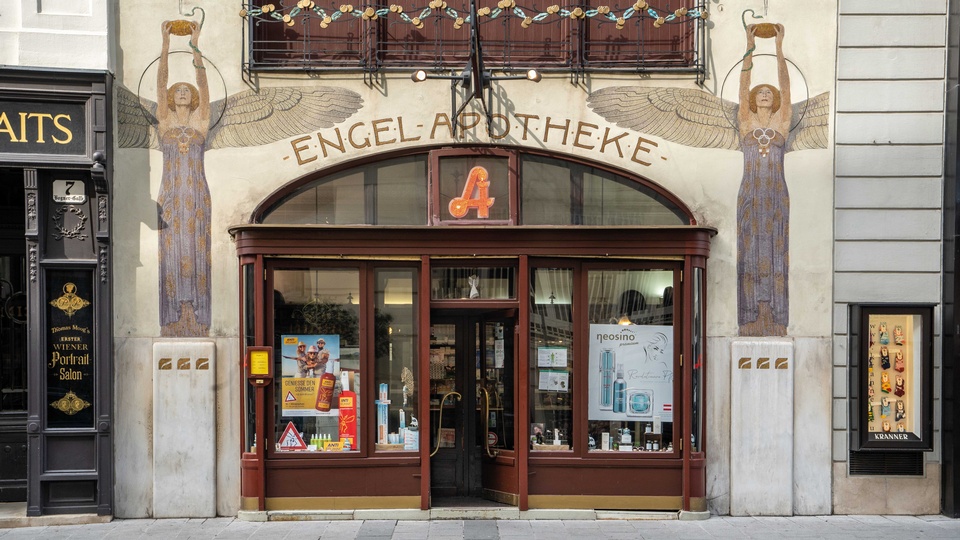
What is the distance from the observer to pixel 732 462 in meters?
10.2

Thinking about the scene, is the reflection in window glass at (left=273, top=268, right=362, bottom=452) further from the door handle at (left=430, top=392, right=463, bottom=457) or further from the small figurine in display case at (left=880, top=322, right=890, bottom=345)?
the small figurine in display case at (left=880, top=322, right=890, bottom=345)

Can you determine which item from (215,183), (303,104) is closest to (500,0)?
(303,104)

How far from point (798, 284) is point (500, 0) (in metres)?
4.80

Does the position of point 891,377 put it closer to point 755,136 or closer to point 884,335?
point 884,335

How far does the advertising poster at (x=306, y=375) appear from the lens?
400 inches

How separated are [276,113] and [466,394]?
4.06m

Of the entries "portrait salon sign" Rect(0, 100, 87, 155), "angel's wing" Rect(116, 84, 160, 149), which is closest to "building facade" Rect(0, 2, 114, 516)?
"portrait salon sign" Rect(0, 100, 87, 155)

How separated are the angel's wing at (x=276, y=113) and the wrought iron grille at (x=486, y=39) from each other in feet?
1.15

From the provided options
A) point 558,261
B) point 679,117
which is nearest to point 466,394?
point 558,261

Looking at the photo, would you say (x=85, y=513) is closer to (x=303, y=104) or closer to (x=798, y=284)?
(x=303, y=104)

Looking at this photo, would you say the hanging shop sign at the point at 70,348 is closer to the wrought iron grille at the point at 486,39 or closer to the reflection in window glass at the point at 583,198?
the wrought iron grille at the point at 486,39

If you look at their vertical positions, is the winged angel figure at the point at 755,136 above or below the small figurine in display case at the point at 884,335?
above

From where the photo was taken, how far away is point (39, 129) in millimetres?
9789

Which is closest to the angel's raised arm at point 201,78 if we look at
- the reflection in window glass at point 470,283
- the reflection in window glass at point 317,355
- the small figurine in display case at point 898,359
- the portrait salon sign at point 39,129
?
the portrait salon sign at point 39,129
